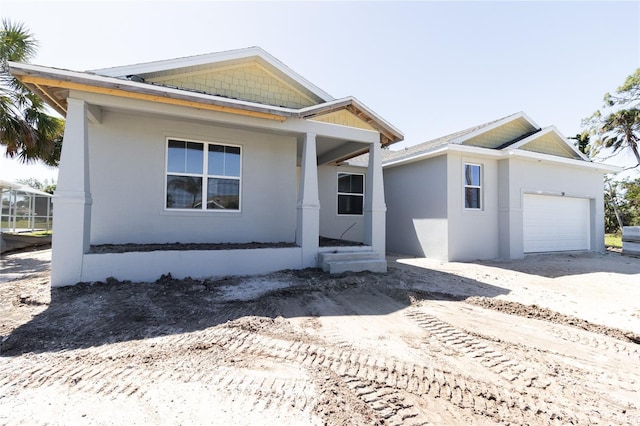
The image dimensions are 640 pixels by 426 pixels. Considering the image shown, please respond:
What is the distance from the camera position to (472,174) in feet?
33.2

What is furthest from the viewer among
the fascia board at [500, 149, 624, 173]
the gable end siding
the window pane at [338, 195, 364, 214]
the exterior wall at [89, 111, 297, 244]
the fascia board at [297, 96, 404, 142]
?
the window pane at [338, 195, 364, 214]

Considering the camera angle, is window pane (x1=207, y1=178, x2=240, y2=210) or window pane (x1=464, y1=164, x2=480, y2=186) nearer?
window pane (x1=207, y1=178, x2=240, y2=210)

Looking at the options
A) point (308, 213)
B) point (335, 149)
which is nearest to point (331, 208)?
point (335, 149)

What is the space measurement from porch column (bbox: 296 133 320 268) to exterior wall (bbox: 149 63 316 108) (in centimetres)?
136

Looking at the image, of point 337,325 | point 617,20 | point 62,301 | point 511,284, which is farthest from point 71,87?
point 617,20

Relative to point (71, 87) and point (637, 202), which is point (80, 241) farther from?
point (637, 202)

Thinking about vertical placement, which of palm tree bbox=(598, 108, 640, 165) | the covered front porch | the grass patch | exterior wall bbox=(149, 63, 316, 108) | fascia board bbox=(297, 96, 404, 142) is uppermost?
palm tree bbox=(598, 108, 640, 165)

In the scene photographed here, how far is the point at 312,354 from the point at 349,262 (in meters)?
3.91

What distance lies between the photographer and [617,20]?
28.6 ft

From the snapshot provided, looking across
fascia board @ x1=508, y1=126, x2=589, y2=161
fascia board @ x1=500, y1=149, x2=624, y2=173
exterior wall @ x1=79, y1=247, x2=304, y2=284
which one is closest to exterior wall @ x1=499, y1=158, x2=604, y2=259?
fascia board @ x1=500, y1=149, x2=624, y2=173

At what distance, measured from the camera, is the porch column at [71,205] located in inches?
205

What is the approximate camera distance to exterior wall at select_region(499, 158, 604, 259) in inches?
397

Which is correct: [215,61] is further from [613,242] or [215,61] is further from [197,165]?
[613,242]

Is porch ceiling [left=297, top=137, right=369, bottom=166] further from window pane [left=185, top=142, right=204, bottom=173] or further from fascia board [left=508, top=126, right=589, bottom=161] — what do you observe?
fascia board [left=508, top=126, right=589, bottom=161]
